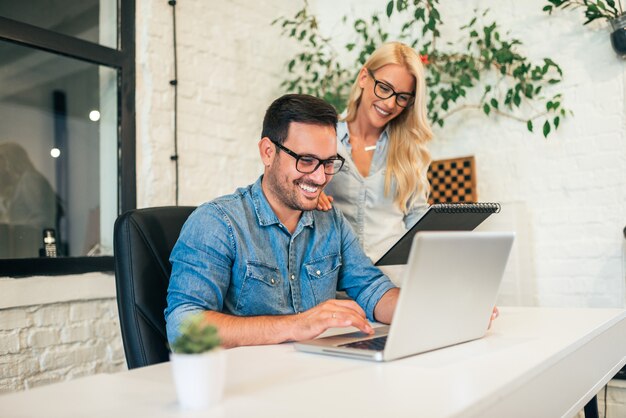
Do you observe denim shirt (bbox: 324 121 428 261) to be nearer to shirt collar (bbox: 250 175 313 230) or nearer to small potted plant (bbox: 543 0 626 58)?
shirt collar (bbox: 250 175 313 230)

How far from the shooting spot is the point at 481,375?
3.05 ft

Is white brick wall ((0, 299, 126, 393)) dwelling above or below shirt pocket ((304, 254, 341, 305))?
below

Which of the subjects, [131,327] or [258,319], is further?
[131,327]

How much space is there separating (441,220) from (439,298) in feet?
1.51

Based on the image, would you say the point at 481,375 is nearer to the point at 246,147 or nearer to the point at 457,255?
the point at 457,255

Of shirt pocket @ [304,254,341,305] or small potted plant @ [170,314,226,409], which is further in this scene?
shirt pocket @ [304,254,341,305]

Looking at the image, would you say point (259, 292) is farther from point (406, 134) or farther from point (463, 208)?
point (406, 134)

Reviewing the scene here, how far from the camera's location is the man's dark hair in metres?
1.58

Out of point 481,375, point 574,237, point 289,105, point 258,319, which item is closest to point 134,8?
point 289,105

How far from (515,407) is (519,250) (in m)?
1.99

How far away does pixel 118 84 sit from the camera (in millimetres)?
2633

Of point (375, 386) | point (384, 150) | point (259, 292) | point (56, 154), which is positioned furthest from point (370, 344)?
point (56, 154)

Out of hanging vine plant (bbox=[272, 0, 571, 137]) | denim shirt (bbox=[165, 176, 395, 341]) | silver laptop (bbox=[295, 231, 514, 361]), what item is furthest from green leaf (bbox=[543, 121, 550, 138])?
silver laptop (bbox=[295, 231, 514, 361])

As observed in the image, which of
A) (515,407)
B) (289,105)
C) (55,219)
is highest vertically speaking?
(289,105)
